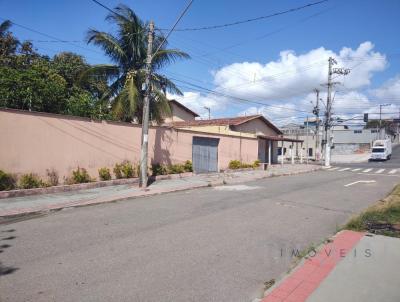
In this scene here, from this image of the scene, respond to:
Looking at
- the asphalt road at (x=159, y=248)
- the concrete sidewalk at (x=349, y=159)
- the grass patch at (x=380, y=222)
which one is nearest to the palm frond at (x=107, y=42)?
the asphalt road at (x=159, y=248)

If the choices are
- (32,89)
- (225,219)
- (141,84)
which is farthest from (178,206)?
(32,89)

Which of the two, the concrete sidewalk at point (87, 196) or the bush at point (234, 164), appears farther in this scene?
the bush at point (234, 164)

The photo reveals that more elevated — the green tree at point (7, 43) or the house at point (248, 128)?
the green tree at point (7, 43)

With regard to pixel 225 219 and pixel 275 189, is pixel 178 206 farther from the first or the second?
pixel 275 189

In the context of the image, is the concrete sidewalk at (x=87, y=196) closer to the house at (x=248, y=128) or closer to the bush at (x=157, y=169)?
the bush at (x=157, y=169)

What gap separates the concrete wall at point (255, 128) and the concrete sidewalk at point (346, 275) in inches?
971

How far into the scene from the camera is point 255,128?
1335 inches

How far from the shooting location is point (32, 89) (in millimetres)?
17031

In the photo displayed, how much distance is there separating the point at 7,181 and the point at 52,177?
6.06 ft

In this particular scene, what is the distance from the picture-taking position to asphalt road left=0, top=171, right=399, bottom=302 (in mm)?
4941

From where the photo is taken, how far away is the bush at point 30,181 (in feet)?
43.2

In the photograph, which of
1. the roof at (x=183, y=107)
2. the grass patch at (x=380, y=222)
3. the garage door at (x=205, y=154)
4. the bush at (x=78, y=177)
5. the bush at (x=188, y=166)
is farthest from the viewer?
the roof at (x=183, y=107)

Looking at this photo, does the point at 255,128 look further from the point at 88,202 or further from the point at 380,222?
the point at 380,222

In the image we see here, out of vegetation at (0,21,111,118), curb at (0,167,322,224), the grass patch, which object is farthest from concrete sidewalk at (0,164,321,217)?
the grass patch
